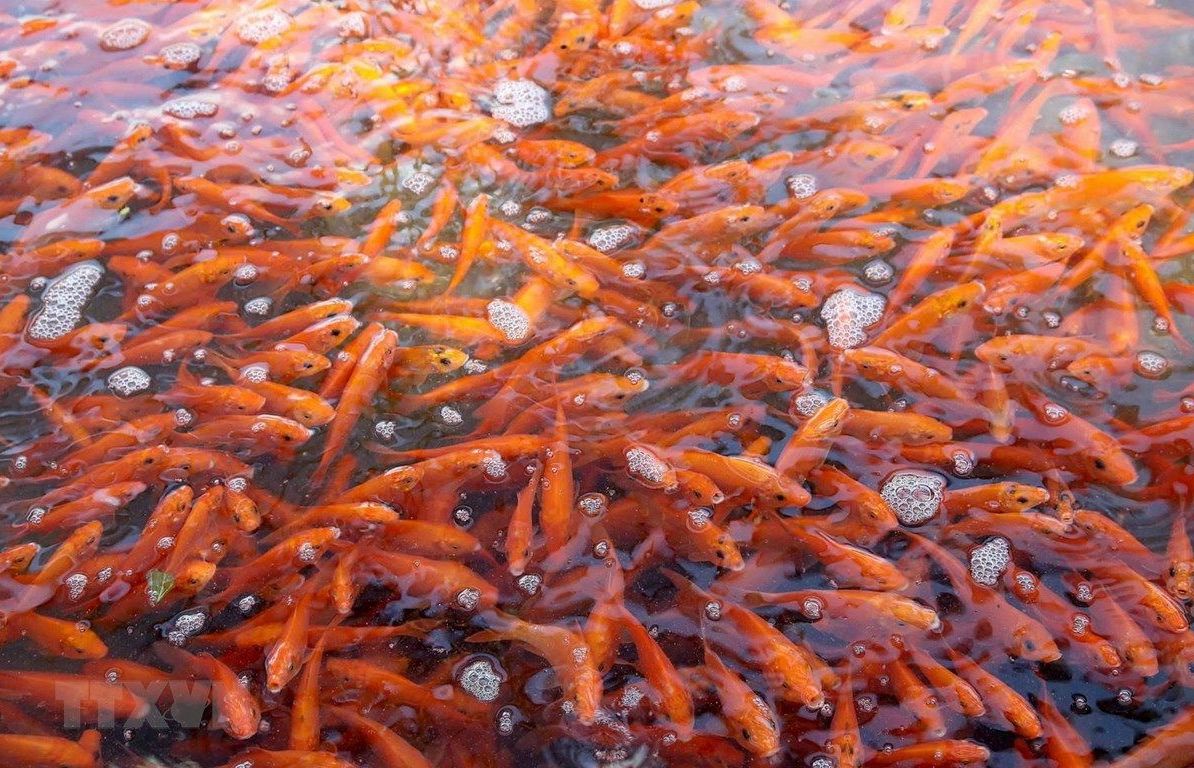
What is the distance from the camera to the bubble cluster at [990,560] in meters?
2.87

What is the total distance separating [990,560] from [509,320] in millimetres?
2086

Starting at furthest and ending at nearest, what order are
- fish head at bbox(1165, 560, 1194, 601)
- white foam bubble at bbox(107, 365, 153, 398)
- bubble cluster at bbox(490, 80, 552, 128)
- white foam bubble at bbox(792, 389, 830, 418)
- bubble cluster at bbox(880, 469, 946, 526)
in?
bubble cluster at bbox(490, 80, 552, 128) → white foam bubble at bbox(107, 365, 153, 398) → white foam bubble at bbox(792, 389, 830, 418) → bubble cluster at bbox(880, 469, 946, 526) → fish head at bbox(1165, 560, 1194, 601)

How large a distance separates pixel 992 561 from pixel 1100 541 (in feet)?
1.29

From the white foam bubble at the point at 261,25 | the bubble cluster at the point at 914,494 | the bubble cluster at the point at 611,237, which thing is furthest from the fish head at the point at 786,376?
the white foam bubble at the point at 261,25

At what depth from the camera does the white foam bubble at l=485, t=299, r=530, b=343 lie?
3.52 meters

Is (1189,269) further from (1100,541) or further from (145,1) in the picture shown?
(145,1)

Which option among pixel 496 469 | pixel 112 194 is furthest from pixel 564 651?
pixel 112 194

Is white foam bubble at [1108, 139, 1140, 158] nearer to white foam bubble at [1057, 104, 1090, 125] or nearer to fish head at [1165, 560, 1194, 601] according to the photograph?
white foam bubble at [1057, 104, 1090, 125]

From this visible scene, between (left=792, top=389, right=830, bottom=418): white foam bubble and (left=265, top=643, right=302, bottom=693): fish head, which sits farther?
(left=792, top=389, right=830, bottom=418): white foam bubble

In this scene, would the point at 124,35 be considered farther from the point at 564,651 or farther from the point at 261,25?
the point at 564,651

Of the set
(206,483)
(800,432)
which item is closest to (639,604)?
(800,432)

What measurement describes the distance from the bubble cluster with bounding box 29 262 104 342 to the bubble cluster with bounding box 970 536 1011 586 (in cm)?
378

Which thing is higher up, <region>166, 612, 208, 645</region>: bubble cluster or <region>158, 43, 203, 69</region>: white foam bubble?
<region>158, 43, 203, 69</region>: white foam bubble

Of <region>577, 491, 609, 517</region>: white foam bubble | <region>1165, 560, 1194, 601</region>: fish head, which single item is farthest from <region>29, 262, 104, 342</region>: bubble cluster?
<region>1165, 560, 1194, 601</region>: fish head
